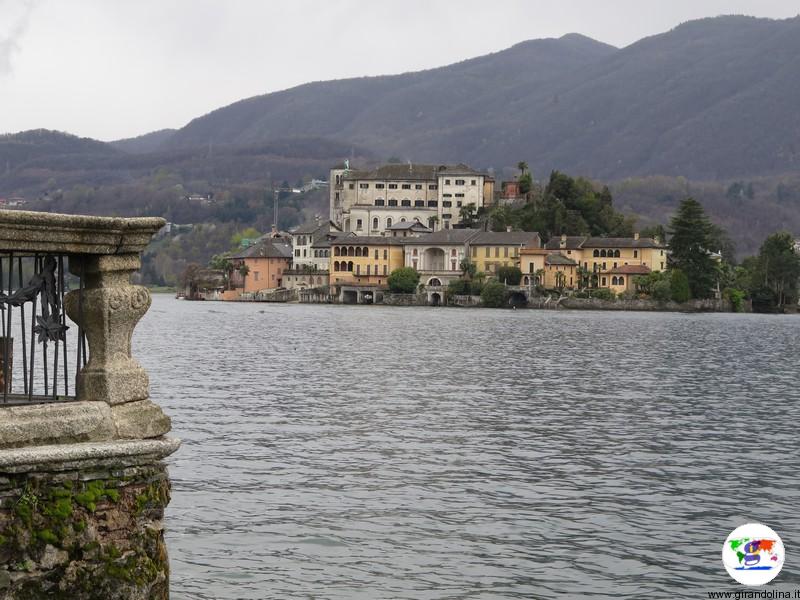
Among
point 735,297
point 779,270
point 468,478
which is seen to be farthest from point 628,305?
point 468,478

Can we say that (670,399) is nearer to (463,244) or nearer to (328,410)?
(328,410)

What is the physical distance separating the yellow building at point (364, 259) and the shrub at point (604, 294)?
2921 cm

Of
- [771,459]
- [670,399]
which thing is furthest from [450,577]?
[670,399]

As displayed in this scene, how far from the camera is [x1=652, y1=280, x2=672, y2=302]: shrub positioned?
504 ft

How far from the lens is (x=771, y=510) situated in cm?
2036

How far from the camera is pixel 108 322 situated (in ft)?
36.4

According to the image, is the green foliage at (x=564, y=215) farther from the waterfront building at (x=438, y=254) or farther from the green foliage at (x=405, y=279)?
the green foliage at (x=405, y=279)

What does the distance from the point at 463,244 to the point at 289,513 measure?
145965 millimetres

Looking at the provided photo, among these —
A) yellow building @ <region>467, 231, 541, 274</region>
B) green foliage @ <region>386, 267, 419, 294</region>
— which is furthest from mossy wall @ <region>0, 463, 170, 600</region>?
green foliage @ <region>386, 267, 419, 294</region>

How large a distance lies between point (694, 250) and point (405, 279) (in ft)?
127

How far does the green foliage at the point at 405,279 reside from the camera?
538 feet

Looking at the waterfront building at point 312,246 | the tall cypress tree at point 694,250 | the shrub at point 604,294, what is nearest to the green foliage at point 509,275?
the shrub at point 604,294

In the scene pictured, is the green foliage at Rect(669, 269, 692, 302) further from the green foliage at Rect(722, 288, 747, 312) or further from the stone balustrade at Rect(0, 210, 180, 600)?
the stone balustrade at Rect(0, 210, 180, 600)

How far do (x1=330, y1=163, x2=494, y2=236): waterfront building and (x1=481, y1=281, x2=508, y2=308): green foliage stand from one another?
3065 cm
